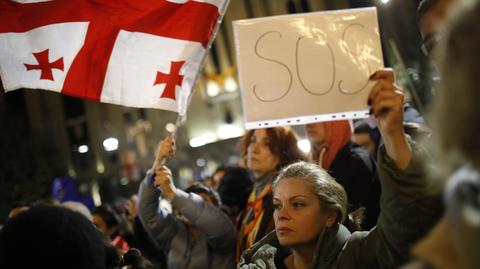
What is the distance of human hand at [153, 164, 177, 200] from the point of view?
4387 millimetres

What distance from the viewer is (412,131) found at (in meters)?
2.63

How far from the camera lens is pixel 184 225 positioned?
190 inches

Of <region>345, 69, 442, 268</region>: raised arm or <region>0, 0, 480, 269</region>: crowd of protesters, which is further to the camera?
<region>345, 69, 442, 268</region>: raised arm

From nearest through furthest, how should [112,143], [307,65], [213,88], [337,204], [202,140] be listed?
[337,204] → [307,65] → [112,143] → [213,88] → [202,140]

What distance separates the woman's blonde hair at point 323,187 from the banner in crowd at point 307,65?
17.4 inches

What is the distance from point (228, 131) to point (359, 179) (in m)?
37.7

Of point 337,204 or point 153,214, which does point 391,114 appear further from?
point 153,214

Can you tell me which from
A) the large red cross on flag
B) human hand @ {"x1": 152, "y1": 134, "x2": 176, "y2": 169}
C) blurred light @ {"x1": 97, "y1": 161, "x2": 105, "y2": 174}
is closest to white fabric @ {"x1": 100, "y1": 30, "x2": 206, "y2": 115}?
the large red cross on flag

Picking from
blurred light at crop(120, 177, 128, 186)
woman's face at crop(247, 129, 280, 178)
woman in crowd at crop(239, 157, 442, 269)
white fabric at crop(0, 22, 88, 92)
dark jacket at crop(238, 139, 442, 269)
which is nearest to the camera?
dark jacket at crop(238, 139, 442, 269)

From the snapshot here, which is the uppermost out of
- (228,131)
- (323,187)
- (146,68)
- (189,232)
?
(228,131)

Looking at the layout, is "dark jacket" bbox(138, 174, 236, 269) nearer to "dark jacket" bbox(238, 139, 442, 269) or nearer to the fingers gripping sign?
"dark jacket" bbox(238, 139, 442, 269)

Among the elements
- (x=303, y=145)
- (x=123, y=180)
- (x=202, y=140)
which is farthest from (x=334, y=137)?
(x=123, y=180)

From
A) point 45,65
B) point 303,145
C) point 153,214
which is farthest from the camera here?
point 303,145

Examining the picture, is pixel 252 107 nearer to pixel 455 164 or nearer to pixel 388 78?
pixel 388 78
